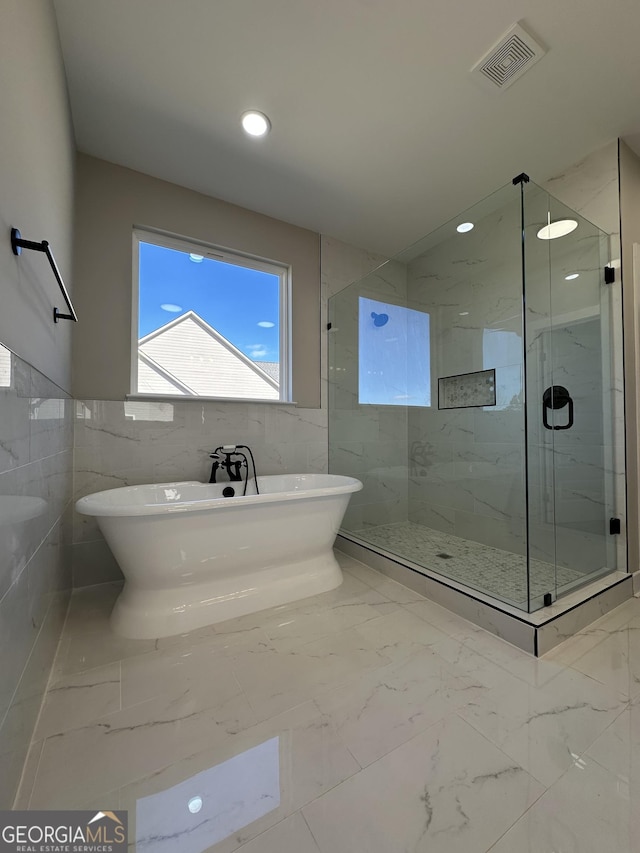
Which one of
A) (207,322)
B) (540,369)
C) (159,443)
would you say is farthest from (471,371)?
(159,443)

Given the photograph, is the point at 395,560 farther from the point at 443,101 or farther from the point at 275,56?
the point at 275,56

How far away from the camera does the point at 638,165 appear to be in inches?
87.7

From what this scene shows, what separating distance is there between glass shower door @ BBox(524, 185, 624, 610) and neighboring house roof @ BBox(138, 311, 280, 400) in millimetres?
1939

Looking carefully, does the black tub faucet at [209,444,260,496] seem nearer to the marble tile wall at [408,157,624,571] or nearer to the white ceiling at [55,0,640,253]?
the marble tile wall at [408,157,624,571]

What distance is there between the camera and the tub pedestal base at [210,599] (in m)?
1.66

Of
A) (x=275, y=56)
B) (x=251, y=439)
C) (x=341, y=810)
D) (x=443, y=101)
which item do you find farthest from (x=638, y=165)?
(x=341, y=810)

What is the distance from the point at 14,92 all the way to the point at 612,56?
2.46 meters

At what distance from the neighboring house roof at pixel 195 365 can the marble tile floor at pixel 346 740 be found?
61.7 inches

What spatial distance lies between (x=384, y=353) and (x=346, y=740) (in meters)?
2.66

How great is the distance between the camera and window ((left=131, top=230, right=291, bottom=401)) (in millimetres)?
2496

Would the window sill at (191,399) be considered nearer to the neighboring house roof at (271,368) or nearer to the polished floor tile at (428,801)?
the neighboring house roof at (271,368)

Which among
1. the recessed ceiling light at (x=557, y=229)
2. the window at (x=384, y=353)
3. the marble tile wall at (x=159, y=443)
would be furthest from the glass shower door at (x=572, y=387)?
the marble tile wall at (x=159, y=443)

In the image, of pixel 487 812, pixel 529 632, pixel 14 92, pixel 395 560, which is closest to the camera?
pixel 487 812

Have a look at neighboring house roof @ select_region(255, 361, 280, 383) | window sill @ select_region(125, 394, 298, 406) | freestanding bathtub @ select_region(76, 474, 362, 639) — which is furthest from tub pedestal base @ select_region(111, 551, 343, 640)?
neighboring house roof @ select_region(255, 361, 280, 383)
